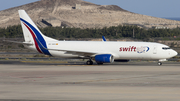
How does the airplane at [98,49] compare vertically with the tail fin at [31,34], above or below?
below

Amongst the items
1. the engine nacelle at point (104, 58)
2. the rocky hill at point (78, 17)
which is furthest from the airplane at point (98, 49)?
the rocky hill at point (78, 17)

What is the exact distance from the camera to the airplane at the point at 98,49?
Answer: 126ft

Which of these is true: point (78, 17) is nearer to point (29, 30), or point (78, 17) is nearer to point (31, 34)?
point (29, 30)

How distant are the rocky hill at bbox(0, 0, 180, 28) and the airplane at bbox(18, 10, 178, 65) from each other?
4048 inches

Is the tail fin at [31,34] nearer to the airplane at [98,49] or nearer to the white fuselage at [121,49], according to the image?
the airplane at [98,49]

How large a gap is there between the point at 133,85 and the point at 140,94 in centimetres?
358

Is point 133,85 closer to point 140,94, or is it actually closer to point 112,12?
point 140,94

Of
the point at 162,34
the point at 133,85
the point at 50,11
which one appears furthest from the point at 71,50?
the point at 50,11

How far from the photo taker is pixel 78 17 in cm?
16588

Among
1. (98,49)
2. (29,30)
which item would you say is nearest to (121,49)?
(98,49)

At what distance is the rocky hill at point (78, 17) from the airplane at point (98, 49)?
337 ft

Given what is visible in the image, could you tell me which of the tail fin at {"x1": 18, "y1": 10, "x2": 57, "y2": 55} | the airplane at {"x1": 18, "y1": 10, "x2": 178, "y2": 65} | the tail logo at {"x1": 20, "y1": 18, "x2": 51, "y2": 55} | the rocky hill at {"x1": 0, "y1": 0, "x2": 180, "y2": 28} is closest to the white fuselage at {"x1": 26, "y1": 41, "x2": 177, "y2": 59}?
the airplane at {"x1": 18, "y1": 10, "x2": 178, "y2": 65}

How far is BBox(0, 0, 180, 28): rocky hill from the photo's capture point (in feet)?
505

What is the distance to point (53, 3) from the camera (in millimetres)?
191250
